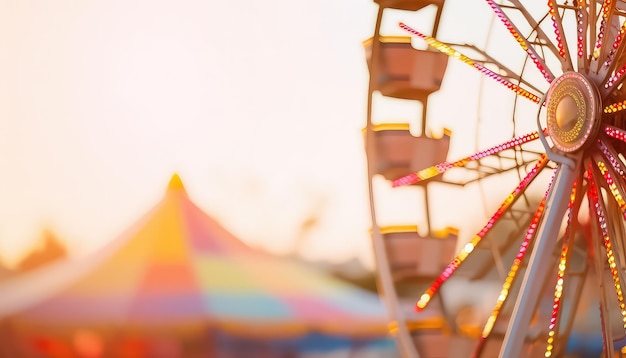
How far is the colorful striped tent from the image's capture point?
8594 millimetres

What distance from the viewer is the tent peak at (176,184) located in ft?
28.3

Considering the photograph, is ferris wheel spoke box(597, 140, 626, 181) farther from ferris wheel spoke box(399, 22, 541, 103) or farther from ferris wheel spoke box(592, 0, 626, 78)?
ferris wheel spoke box(399, 22, 541, 103)

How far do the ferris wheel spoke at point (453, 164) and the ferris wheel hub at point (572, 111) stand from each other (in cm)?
27

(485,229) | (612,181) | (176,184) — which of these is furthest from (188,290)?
(612,181)

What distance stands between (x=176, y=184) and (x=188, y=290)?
1.03 meters

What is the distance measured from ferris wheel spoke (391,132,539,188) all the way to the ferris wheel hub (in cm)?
27

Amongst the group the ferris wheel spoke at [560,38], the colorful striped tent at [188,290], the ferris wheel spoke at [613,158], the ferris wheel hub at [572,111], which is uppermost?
the colorful striped tent at [188,290]

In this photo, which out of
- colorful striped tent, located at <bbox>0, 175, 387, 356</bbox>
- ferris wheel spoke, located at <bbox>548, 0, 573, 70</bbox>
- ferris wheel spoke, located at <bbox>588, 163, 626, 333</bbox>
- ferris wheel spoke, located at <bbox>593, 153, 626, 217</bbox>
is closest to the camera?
ferris wheel spoke, located at <bbox>593, 153, 626, 217</bbox>

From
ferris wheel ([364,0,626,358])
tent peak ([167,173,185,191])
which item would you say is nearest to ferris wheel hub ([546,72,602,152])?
ferris wheel ([364,0,626,358])

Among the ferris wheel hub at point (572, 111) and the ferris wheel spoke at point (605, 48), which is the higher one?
the ferris wheel spoke at point (605, 48)

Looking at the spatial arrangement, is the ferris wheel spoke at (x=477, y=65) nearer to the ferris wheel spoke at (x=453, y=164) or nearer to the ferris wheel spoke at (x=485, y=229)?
the ferris wheel spoke at (x=453, y=164)

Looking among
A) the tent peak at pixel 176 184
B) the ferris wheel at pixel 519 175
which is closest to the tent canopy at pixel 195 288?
the tent peak at pixel 176 184

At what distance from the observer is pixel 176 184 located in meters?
8.68

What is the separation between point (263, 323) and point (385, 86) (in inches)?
172
